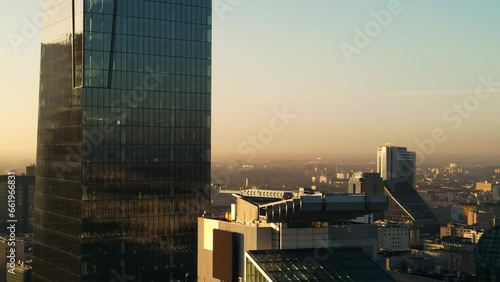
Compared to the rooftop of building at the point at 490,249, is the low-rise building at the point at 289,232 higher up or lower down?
higher up

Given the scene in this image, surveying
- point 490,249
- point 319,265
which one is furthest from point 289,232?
A: point 490,249

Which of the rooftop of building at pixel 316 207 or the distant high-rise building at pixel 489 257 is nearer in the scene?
the rooftop of building at pixel 316 207

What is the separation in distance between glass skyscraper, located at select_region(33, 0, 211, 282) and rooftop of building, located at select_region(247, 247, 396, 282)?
1775 inches

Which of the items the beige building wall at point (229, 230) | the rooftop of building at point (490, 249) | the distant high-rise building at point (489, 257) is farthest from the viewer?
the rooftop of building at point (490, 249)

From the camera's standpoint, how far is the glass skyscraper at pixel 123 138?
113875 millimetres

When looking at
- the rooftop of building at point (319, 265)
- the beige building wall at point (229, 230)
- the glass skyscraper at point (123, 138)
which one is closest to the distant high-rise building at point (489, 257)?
the glass skyscraper at point (123, 138)

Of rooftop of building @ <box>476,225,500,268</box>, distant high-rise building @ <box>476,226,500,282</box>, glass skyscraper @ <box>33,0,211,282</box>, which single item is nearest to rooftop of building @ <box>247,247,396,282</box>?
glass skyscraper @ <box>33,0,211,282</box>

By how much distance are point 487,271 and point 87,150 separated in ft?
241

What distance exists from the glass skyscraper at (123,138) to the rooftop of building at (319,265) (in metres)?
45.1

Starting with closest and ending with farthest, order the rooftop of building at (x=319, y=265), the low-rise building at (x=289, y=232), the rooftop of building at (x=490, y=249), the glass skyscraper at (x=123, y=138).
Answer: the rooftop of building at (x=319, y=265) → the low-rise building at (x=289, y=232) → the glass skyscraper at (x=123, y=138) → the rooftop of building at (x=490, y=249)

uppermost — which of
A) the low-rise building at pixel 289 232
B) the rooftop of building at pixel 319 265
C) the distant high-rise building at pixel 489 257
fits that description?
the low-rise building at pixel 289 232

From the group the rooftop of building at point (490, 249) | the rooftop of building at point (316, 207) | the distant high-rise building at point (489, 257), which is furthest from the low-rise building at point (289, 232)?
the rooftop of building at point (490, 249)

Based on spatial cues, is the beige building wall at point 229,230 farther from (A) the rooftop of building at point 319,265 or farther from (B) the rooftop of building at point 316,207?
(A) the rooftop of building at point 319,265

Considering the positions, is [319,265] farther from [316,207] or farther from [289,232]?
[316,207]
